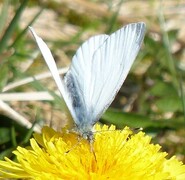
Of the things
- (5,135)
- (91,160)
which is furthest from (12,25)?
(91,160)

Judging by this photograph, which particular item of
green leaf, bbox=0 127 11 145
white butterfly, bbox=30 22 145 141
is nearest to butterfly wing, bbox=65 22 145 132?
white butterfly, bbox=30 22 145 141

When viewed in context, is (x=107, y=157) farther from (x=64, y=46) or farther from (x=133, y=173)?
(x=64, y=46)

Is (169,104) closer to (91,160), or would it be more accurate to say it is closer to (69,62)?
(69,62)

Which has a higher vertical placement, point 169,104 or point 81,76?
point 169,104

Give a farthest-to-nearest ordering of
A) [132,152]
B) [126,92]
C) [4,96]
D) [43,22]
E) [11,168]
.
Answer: [43,22], [126,92], [4,96], [132,152], [11,168]

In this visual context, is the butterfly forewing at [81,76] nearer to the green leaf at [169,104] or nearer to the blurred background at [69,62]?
the blurred background at [69,62]

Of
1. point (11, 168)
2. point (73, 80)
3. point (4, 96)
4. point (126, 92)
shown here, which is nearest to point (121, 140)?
point (73, 80)

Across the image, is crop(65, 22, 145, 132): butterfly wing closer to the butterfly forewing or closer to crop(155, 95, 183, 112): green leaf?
the butterfly forewing
